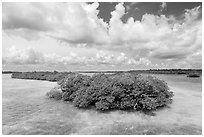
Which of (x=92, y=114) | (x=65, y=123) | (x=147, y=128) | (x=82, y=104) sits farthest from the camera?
(x=82, y=104)

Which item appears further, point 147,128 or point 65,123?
point 65,123

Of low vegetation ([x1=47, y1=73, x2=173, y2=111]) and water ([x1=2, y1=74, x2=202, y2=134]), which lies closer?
water ([x1=2, y1=74, x2=202, y2=134])

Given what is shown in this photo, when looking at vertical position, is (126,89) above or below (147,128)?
above

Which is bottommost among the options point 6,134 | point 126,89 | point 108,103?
point 6,134

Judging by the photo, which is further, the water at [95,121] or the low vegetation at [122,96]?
the low vegetation at [122,96]

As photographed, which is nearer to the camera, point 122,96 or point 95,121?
point 95,121

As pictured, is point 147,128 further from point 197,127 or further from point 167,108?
point 167,108

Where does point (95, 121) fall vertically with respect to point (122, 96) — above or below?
below

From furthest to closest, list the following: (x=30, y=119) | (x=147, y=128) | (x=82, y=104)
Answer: (x=82, y=104) < (x=30, y=119) < (x=147, y=128)

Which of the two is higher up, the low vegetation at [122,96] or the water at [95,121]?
the low vegetation at [122,96]

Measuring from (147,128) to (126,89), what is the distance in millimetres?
2781

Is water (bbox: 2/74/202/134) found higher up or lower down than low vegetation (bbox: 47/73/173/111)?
lower down

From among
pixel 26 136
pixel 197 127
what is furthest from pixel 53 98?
pixel 197 127

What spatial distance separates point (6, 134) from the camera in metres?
5.44
